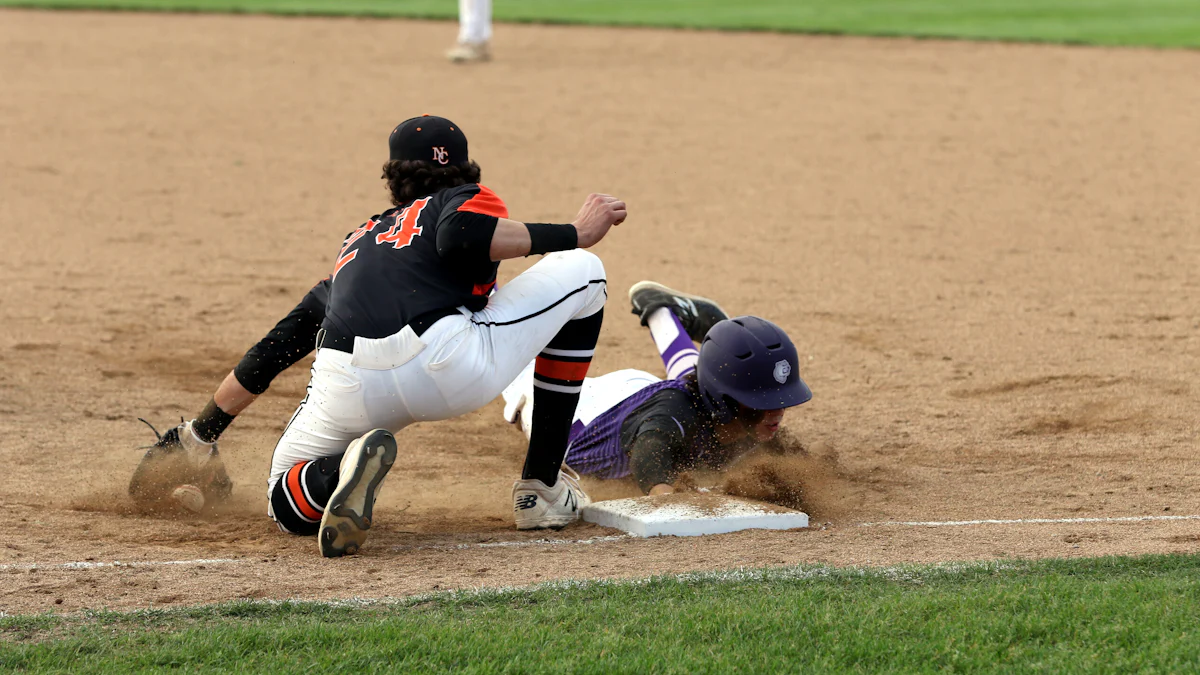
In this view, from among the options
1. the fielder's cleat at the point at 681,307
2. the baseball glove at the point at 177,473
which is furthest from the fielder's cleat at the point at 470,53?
the baseball glove at the point at 177,473

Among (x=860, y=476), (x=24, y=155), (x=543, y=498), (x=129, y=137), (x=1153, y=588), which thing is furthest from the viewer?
(x=129, y=137)

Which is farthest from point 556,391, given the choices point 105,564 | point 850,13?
point 850,13

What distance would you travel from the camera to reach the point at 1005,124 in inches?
463

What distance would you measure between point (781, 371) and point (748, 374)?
0.12 metres

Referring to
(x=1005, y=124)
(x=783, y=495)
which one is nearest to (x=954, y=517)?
(x=783, y=495)

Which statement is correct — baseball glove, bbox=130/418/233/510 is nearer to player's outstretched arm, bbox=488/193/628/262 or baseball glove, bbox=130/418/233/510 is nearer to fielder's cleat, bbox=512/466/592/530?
fielder's cleat, bbox=512/466/592/530

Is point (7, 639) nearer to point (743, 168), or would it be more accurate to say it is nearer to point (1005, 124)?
point (743, 168)

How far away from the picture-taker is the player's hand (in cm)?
396

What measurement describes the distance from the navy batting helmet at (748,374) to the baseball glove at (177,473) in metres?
1.66

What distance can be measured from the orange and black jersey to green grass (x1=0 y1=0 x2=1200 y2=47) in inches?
558

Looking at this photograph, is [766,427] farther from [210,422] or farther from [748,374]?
[210,422]

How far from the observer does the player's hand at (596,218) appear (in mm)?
3961

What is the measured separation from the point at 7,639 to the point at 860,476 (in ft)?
9.65

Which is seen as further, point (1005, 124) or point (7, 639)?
point (1005, 124)
